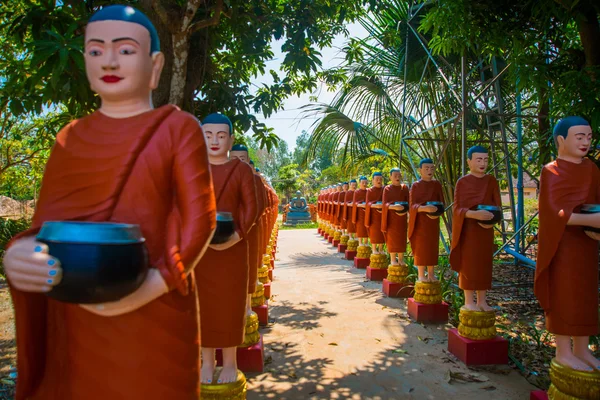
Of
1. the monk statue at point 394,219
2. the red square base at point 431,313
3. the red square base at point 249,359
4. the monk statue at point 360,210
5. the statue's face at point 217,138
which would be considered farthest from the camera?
the monk statue at point 360,210

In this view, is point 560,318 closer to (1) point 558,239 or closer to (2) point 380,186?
(1) point 558,239

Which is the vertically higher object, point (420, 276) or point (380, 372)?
point (420, 276)

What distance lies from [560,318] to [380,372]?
150 cm

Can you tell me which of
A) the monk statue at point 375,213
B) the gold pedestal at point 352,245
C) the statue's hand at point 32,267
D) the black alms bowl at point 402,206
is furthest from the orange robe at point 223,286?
the gold pedestal at point 352,245

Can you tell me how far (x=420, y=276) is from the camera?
15.9 feet

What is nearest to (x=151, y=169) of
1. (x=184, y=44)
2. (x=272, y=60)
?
(x=184, y=44)

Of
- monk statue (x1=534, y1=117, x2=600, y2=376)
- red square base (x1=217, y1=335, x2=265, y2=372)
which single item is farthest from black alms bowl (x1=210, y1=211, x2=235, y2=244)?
monk statue (x1=534, y1=117, x2=600, y2=376)

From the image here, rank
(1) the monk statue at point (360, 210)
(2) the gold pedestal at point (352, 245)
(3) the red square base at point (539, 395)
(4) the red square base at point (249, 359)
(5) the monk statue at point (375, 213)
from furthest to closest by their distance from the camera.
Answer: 1. (2) the gold pedestal at point (352, 245)
2. (1) the monk statue at point (360, 210)
3. (5) the monk statue at point (375, 213)
4. (4) the red square base at point (249, 359)
5. (3) the red square base at point (539, 395)

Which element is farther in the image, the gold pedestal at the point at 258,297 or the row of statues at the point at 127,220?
the gold pedestal at the point at 258,297

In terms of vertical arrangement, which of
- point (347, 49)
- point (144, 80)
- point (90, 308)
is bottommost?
point (90, 308)

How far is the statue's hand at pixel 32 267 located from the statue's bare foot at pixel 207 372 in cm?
148

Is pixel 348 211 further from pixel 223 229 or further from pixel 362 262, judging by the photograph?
pixel 223 229

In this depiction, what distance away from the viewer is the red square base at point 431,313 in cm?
469

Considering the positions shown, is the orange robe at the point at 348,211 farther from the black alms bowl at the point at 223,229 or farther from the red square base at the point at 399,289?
the black alms bowl at the point at 223,229
